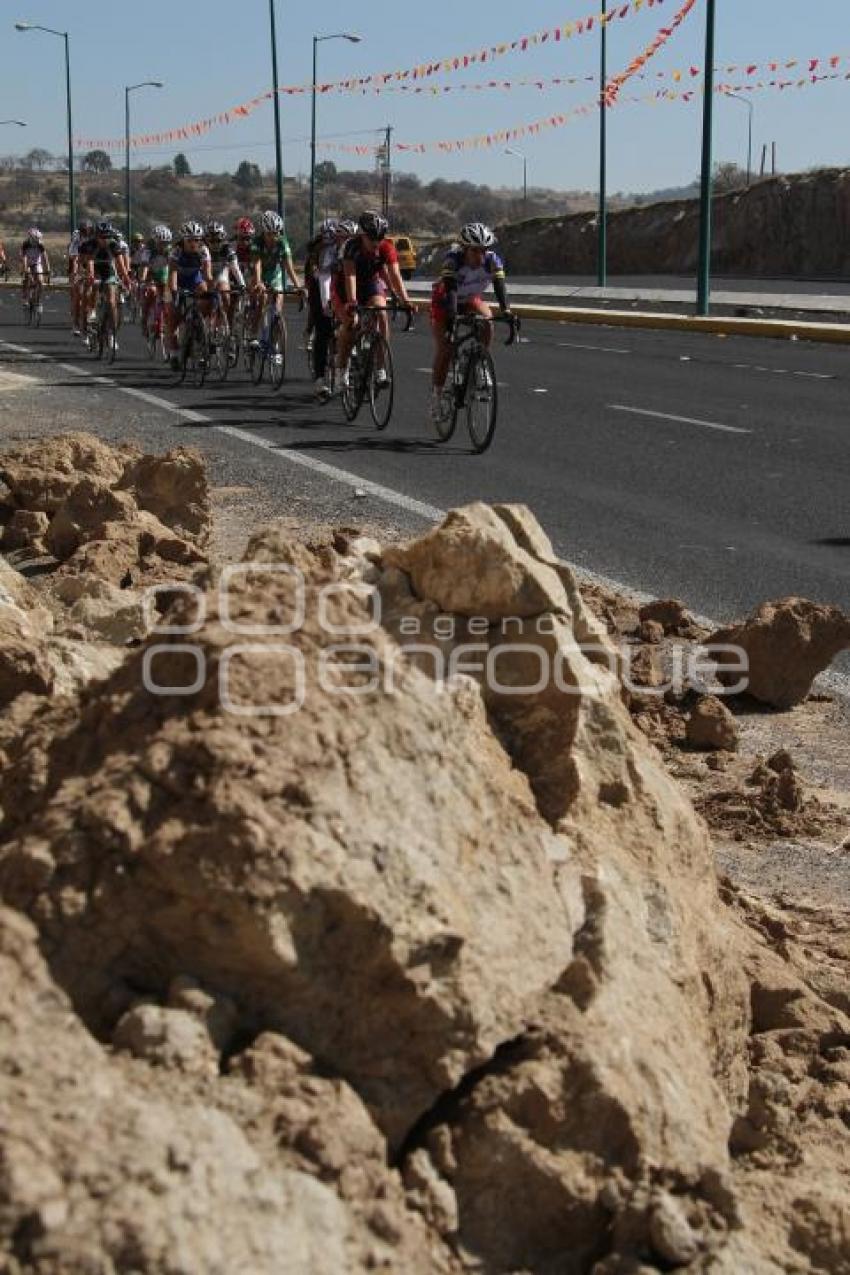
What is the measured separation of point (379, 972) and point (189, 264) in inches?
746

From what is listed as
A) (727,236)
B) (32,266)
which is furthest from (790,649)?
(727,236)

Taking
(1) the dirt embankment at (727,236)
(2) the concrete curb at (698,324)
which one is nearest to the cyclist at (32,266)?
(2) the concrete curb at (698,324)

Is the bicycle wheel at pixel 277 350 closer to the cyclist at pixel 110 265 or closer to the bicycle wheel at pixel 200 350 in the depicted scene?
the bicycle wheel at pixel 200 350

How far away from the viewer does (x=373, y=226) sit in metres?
14.9

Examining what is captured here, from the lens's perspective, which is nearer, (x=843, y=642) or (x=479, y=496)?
(x=843, y=642)

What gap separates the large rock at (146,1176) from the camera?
198cm

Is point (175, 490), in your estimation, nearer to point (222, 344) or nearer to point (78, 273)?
point (222, 344)

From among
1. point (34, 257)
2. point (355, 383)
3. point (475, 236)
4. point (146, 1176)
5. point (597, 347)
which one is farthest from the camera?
point (34, 257)

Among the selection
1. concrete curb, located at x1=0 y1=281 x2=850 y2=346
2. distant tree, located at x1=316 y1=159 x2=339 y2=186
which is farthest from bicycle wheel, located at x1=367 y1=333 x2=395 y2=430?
distant tree, located at x1=316 y1=159 x2=339 y2=186

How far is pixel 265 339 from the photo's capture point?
19609mm

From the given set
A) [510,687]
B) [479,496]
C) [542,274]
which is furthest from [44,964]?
[542,274]

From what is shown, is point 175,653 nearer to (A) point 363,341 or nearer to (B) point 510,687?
(B) point 510,687

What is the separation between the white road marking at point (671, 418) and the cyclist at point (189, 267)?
529 cm

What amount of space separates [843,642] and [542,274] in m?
62.0
